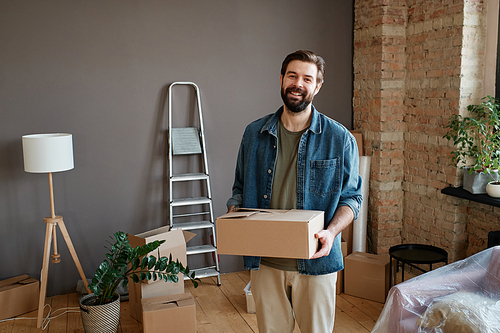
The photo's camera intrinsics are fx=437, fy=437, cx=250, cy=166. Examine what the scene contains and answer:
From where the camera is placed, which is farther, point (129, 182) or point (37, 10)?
point (129, 182)

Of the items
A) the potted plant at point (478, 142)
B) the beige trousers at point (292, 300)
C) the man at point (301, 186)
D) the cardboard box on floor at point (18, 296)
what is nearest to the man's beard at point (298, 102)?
the man at point (301, 186)

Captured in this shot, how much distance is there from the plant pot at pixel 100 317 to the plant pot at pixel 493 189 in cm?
264

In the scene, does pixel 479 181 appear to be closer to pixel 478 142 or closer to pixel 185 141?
pixel 478 142

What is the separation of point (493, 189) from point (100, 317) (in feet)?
9.03

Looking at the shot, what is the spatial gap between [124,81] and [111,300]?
174 centimetres

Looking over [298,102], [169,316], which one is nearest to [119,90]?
[169,316]

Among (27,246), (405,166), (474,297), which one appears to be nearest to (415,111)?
(405,166)

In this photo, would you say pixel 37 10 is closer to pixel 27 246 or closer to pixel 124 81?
pixel 124 81

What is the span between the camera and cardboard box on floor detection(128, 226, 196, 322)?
303cm

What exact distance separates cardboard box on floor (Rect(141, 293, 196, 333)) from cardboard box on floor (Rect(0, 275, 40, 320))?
111 centimetres

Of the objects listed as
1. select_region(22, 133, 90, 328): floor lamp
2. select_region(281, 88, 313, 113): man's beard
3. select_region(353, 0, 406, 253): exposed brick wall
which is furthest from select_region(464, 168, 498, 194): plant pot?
select_region(22, 133, 90, 328): floor lamp

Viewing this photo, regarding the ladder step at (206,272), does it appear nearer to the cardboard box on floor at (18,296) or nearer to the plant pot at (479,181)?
the cardboard box on floor at (18,296)

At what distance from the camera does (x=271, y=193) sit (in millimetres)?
1894

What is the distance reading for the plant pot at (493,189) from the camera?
298cm
